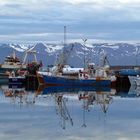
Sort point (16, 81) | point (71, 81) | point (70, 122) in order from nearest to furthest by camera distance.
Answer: point (70, 122) → point (71, 81) → point (16, 81)

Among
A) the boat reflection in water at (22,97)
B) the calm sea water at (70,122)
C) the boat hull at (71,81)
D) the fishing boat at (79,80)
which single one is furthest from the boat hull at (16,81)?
Answer: the calm sea water at (70,122)

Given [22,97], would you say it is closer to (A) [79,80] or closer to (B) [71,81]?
(B) [71,81]

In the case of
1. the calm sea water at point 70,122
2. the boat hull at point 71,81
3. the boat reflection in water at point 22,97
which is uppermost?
the calm sea water at point 70,122

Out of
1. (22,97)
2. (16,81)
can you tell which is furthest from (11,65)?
(22,97)

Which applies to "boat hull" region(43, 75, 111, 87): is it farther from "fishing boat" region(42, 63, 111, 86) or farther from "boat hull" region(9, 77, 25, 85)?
"boat hull" region(9, 77, 25, 85)

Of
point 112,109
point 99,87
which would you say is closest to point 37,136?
point 112,109

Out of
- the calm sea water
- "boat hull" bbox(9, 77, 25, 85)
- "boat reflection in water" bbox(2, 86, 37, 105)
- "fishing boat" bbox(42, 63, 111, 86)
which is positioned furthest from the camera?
"boat hull" bbox(9, 77, 25, 85)

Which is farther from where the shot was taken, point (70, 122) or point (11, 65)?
point (11, 65)

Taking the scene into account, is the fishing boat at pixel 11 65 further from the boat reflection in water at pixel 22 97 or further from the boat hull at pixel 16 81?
the boat reflection in water at pixel 22 97

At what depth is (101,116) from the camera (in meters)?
43.6

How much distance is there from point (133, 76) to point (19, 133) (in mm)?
73379

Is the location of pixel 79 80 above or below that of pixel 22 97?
below

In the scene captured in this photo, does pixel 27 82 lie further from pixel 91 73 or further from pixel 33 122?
pixel 33 122

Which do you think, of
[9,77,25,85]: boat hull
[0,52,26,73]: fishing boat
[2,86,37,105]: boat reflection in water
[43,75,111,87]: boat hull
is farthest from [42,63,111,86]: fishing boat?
[0,52,26,73]: fishing boat
